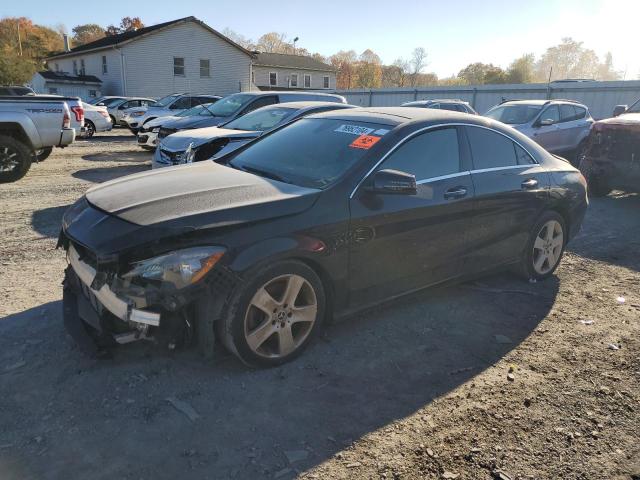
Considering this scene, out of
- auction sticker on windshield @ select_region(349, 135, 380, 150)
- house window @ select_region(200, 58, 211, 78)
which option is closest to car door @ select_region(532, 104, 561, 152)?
auction sticker on windshield @ select_region(349, 135, 380, 150)

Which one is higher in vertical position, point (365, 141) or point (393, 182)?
point (365, 141)

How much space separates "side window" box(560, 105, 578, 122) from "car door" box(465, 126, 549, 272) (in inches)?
343

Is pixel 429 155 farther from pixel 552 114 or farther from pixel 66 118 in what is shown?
pixel 552 114

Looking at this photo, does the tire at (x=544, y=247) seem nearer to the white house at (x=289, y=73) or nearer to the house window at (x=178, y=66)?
the house window at (x=178, y=66)

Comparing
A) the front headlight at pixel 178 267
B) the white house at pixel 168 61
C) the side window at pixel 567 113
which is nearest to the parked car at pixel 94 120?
the side window at pixel 567 113

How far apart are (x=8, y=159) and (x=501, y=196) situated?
853 centimetres

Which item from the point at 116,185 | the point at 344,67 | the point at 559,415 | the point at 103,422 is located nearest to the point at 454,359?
the point at 559,415

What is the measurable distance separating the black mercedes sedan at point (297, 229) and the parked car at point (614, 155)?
466 centimetres

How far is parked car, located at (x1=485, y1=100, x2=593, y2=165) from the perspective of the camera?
11.7m

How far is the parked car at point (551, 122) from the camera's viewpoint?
11688 mm

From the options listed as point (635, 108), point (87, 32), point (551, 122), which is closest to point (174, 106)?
point (551, 122)

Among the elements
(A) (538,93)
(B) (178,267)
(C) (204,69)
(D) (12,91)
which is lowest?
(B) (178,267)

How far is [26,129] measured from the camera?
8.80 meters

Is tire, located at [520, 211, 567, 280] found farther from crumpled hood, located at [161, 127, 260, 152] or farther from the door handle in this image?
crumpled hood, located at [161, 127, 260, 152]
